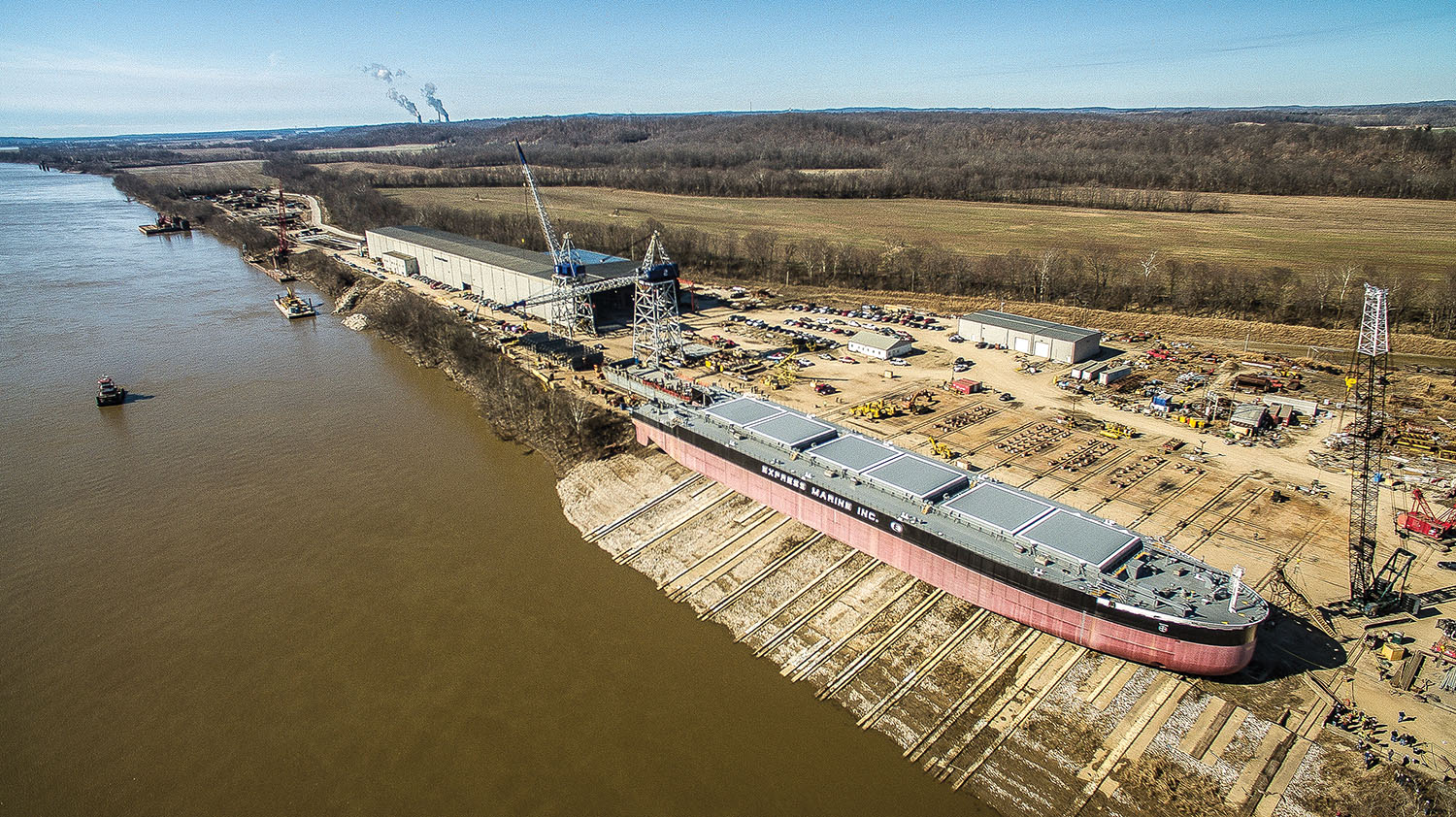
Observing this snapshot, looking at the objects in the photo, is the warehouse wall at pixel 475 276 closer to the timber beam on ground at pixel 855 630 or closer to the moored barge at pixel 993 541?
the moored barge at pixel 993 541

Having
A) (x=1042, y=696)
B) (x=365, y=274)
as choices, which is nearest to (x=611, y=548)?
(x=1042, y=696)

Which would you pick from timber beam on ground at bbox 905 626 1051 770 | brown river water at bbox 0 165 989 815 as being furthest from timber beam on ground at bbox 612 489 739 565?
timber beam on ground at bbox 905 626 1051 770

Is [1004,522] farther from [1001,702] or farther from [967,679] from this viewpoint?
[1001,702]

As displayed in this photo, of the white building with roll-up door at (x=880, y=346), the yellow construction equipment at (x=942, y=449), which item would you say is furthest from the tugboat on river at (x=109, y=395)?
the yellow construction equipment at (x=942, y=449)

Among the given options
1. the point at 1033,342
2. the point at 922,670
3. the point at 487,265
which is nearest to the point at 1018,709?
the point at 922,670

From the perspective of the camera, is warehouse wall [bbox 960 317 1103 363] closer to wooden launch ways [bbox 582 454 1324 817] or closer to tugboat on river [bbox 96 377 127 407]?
wooden launch ways [bbox 582 454 1324 817]
